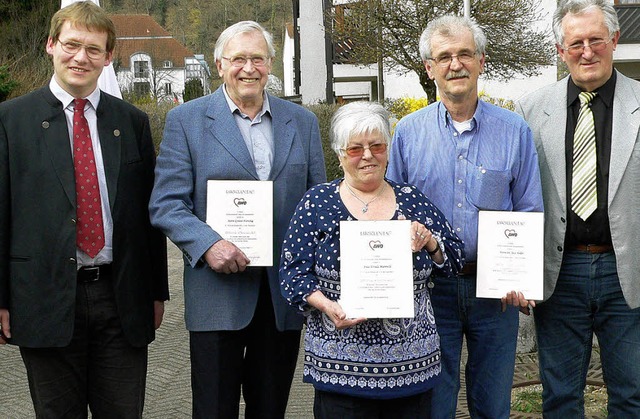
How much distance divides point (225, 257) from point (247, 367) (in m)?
0.71

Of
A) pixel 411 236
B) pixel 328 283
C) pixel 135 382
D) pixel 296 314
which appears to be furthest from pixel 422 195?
pixel 135 382

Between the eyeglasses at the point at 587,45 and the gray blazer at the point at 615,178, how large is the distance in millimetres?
230

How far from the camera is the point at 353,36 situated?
19156 mm

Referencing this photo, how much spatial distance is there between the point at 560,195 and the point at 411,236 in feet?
3.19

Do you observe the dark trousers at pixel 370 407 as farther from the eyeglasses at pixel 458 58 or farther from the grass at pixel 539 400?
the grass at pixel 539 400

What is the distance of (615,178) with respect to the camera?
3.81 metres

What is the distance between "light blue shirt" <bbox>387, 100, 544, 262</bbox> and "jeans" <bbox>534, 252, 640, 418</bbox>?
1.46 feet

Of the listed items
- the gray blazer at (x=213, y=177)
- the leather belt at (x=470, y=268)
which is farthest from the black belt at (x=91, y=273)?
the leather belt at (x=470, y=268)

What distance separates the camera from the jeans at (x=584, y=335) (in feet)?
12.8

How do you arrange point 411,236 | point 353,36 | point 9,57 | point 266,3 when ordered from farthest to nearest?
point 266,3, point 9,57, point 353,36, point 411,236

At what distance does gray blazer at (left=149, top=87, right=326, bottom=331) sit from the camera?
12.4 feet

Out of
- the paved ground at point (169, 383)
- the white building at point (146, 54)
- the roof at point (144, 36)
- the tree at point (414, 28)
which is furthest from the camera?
the roof at point (144, 36)

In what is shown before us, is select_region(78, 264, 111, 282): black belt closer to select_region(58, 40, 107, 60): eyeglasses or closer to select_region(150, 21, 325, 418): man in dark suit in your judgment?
select_region(150, 21, 325, 418): man in dark suit

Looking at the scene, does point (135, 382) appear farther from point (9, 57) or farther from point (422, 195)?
point (9, 57)
